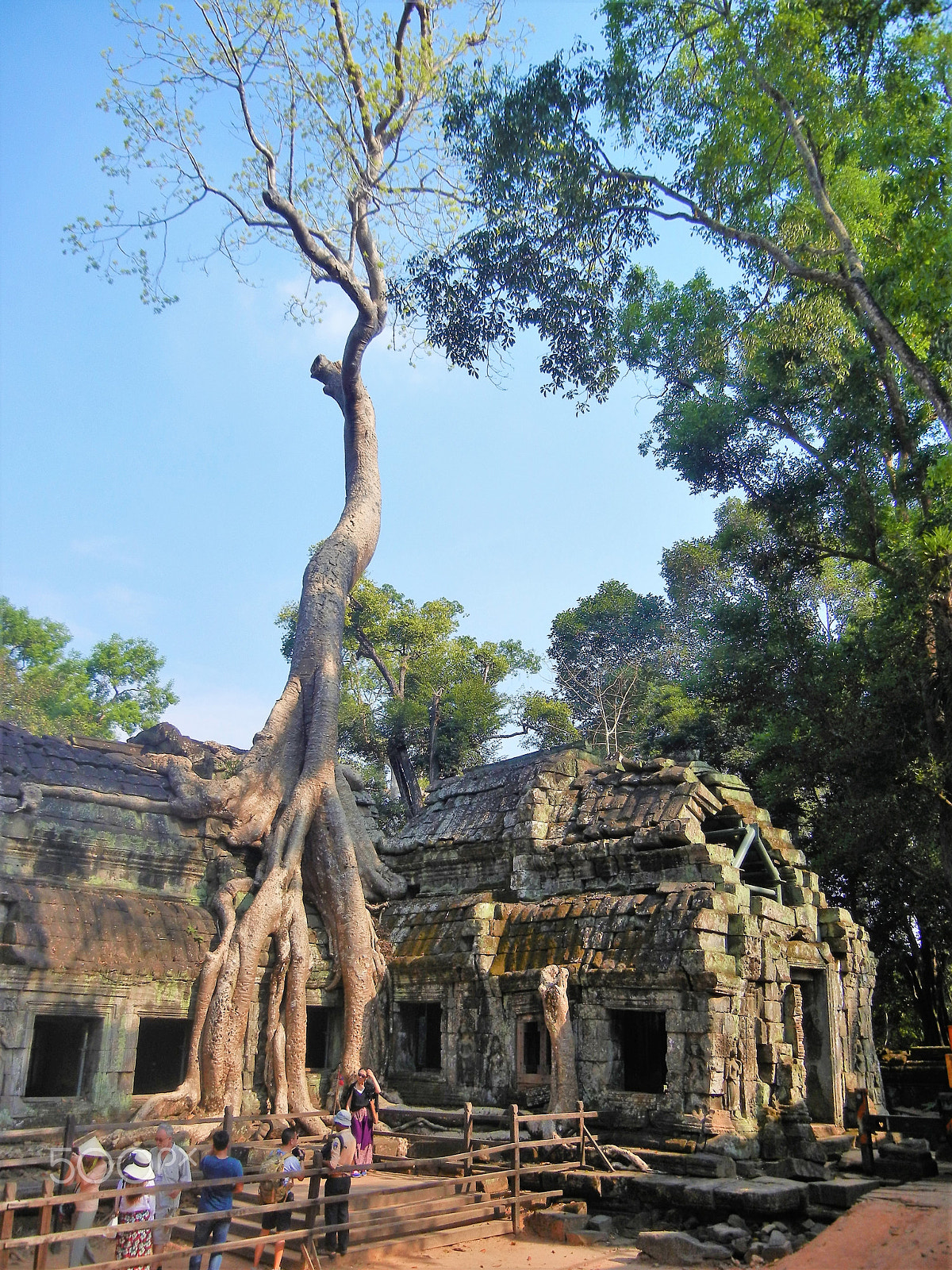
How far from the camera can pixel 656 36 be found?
1297 centimetres

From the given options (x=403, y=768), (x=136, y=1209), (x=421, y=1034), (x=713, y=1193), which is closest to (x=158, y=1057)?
(x=421, y=1034)

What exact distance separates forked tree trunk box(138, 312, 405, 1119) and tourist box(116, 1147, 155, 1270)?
410 cm

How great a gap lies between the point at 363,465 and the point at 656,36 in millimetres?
8095

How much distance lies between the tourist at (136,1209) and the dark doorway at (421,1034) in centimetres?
665

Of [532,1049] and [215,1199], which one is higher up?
[532,1049]

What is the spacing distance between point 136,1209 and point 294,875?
6682 millimetres

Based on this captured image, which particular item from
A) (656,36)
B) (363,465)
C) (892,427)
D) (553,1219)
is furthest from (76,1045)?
(656,36)

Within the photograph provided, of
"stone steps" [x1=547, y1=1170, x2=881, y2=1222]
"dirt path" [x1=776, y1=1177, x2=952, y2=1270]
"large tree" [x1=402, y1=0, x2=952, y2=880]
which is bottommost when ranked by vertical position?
"stone steps" [x1=547, y1=1170, x2=881, y2=1222]

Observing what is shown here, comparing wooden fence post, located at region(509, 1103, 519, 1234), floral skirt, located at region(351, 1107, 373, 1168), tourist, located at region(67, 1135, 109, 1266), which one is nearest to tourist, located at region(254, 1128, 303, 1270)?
floral skirt, located at region(351, 1107, 373, 1168)

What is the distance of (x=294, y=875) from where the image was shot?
42.1ft

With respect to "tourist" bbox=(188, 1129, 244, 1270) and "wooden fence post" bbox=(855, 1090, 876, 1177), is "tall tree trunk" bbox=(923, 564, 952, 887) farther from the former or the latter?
"tourist" bbox=(188, 1129, 244, 1270)

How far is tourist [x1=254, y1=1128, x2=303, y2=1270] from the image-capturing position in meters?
6.76

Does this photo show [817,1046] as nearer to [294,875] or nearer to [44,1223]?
[294,875]

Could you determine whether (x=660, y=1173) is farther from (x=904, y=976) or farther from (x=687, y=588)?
(x=687, y=588)
